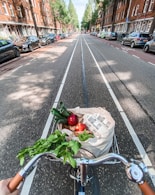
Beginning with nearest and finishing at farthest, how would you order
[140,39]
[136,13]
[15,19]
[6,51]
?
[6,51] → [140,39] → [15,19] → [136,13]

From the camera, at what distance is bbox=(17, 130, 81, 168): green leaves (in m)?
0.93

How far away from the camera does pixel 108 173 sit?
1812 millimetres

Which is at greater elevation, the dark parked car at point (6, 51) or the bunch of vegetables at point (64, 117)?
the bunch of vegetables at point (64, 117)

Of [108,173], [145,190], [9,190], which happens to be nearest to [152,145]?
[108,173]

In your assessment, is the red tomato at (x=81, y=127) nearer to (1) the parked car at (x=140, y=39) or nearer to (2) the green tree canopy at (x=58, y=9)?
(1) the parked car at (x=140, y=39)

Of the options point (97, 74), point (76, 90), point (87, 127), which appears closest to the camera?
point (87, 127)

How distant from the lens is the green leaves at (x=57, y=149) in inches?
36.5

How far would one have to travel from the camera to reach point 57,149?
0.95 metres

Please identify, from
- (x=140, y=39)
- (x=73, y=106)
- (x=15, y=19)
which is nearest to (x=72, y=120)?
(x=73, y=106)

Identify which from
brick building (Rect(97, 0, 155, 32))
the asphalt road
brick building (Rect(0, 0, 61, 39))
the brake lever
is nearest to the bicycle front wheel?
the asphalt road

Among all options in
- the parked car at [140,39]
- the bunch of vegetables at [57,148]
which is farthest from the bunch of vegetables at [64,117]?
the parked car at [140,39]

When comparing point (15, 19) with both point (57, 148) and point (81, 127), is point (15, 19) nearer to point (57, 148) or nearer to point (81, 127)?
point (81, 127)

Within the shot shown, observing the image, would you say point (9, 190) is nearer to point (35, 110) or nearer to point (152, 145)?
point (152, 145)

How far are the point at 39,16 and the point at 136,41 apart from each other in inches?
1114
